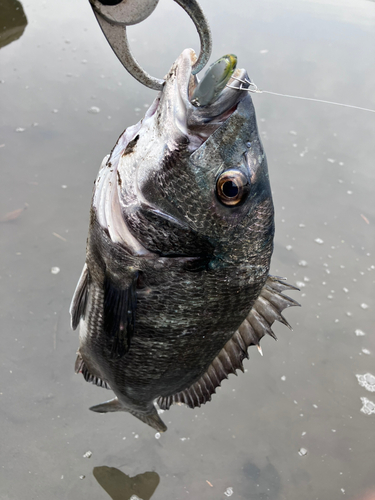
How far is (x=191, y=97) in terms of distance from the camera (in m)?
1.01

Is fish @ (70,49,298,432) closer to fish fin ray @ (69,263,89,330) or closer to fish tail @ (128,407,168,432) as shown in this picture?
fish fin ray @ (69,263,89,330)

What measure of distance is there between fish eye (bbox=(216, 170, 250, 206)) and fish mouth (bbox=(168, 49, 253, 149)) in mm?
134

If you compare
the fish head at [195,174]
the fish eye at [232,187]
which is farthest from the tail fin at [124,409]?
the fish eye at [232,187]

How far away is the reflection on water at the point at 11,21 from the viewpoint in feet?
13.8

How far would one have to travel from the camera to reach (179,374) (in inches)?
63.9

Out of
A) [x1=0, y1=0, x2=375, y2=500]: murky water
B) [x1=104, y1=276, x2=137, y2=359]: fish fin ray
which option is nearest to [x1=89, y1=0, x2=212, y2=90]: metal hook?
[x1=104, y1=276, x2=137, y2=359]: fish fin ray

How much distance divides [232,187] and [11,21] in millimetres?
4505

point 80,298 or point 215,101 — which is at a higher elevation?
point 215,101

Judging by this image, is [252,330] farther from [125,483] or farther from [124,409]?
[125,483]

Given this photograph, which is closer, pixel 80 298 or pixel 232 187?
pixel 232 187

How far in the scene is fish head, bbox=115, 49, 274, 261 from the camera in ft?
3.39

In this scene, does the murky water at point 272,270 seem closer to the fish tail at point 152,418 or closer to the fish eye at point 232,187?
the fish tail at point 152,418

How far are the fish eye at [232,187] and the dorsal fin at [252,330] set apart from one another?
542mm

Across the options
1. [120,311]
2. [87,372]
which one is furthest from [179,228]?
[87,372]
